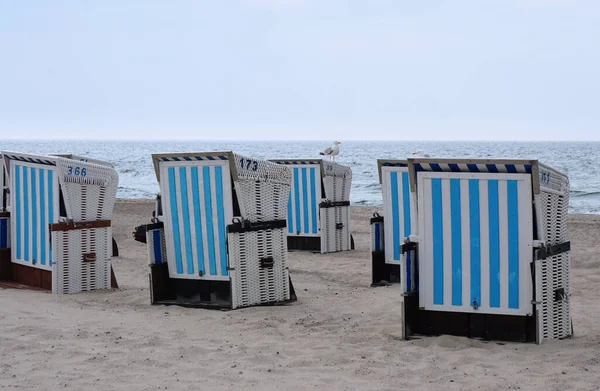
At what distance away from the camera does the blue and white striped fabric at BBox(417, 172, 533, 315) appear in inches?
234

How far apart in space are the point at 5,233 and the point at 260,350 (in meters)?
4.84

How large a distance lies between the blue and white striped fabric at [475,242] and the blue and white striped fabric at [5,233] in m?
5.47

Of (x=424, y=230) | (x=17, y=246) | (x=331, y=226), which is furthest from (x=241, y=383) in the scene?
(x=331, y=226)

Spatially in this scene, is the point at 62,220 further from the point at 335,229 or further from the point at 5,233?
the point at 335,229

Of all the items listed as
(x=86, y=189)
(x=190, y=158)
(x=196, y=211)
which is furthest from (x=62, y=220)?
(x=190, y=158)

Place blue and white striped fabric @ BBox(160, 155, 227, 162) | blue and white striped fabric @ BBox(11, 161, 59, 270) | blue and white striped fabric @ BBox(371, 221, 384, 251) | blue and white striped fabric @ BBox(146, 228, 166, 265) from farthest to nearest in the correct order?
blue and white striped fabric @ BBox(371, 221, 384, 251) → blue and white striped fabric @ BBox(11, 161, 59, 270) → blue and white striped fabric @ BBox(146, 228, 166, 265) → blue and white striped fabric @ BBox(160, 155, 227, 162)

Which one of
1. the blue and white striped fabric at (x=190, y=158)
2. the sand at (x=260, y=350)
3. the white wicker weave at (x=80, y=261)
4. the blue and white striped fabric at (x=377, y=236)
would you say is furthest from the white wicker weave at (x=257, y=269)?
the white wicker weave at (x=80, y=261)

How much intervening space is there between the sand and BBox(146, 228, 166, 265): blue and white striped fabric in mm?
481

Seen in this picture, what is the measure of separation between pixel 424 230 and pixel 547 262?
3.13 feet

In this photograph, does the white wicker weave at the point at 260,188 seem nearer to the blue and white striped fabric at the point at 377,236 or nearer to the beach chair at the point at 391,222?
the beach chair at the point at 391,222

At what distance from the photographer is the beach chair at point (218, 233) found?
756cm

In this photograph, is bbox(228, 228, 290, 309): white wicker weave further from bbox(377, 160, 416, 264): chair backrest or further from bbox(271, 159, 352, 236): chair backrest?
bbox(271, 159, 352, 236): chair backrest

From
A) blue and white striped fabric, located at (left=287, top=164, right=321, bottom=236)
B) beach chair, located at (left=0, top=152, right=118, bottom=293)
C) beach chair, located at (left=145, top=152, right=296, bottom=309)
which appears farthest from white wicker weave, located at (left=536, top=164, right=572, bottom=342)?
blue and white striped fabric, located at (left=287, top=164, right=321, bottom=236)

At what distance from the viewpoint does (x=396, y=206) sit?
9461mm
